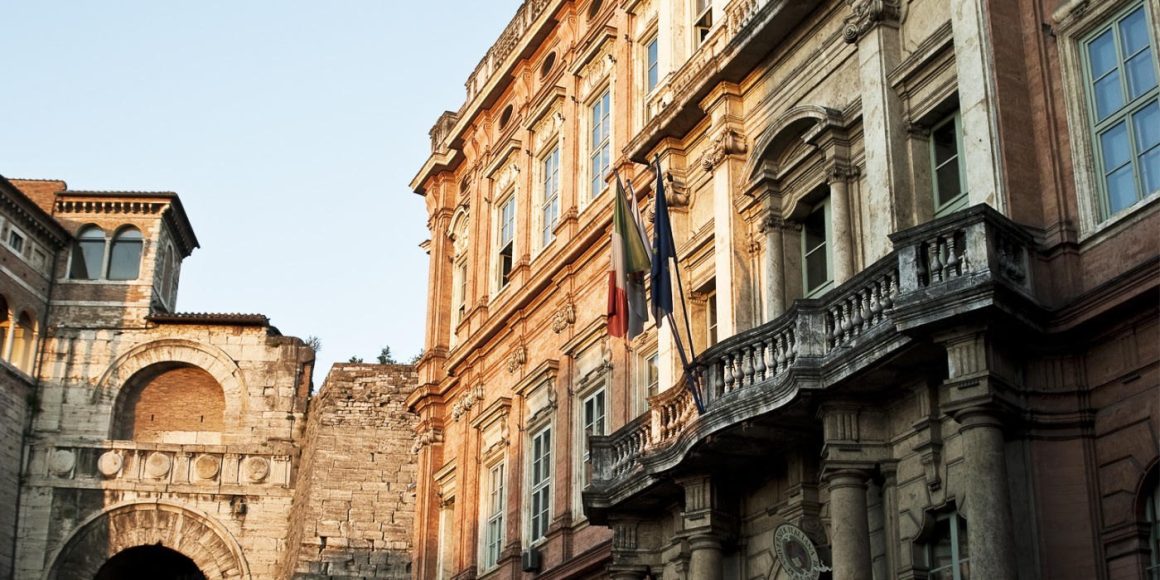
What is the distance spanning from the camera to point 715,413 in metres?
15.0

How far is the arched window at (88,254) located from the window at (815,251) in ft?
94.4

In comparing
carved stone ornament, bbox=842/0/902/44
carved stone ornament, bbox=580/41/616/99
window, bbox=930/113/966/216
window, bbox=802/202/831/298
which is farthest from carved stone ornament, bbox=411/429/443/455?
window, bbox=930/113/966/216

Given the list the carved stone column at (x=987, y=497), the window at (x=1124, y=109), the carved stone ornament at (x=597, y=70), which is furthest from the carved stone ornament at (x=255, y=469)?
the window at (x=1124, y=109)

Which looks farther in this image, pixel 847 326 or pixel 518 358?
pixel 518 358

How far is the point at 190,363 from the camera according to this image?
134ft

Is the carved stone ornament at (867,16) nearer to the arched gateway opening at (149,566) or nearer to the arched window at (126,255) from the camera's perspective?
the arched gateway opening at (149,566)

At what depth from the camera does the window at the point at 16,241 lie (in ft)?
128

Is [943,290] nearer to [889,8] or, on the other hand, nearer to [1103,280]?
[1103,280]

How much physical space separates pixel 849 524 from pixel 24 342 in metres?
31.0

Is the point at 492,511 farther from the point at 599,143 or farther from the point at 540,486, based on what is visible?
the point at 599,143

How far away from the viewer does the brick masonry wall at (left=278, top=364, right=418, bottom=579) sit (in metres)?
36.0

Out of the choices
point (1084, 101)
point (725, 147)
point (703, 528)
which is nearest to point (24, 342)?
point (725, 147)

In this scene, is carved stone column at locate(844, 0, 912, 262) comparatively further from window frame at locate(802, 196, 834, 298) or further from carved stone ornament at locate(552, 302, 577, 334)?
carved stone ornament at locate(552, 302, 577, 334)

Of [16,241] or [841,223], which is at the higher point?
[16,241]
